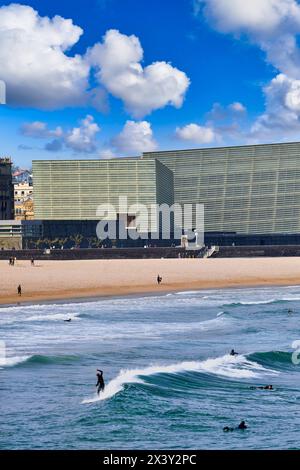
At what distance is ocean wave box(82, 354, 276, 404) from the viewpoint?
118 ft

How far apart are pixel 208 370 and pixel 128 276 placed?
5323cm

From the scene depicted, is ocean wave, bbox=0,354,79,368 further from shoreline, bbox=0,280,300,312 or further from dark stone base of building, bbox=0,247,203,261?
dark stone base of building, bbox=0,247,203,261

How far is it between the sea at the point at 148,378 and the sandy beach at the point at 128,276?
13704 mm

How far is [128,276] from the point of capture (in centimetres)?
9131

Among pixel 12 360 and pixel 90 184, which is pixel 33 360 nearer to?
pixel 12 360

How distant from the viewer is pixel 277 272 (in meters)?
104

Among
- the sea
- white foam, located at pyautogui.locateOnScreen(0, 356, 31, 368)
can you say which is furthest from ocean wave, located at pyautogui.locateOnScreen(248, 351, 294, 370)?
white foam, located at pyautogui.locateOnScreen(0, 356, 31, 368)

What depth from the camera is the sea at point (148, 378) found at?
27.8m

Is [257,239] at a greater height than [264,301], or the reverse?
Result: [257,239]

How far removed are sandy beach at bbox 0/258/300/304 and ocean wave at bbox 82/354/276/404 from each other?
29.1 m

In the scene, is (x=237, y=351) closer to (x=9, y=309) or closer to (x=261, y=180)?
(x=9, y=309)

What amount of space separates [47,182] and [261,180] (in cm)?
3883

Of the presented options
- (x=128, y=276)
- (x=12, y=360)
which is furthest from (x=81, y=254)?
(x=12, y=360)
